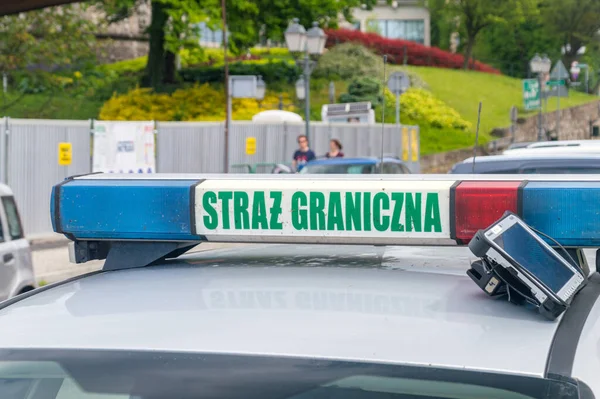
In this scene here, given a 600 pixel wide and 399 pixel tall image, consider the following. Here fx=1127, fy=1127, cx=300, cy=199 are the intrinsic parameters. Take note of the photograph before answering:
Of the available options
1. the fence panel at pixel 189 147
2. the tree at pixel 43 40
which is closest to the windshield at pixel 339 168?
the fence panel at pixel 189 147

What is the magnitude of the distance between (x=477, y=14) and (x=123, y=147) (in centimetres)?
3970

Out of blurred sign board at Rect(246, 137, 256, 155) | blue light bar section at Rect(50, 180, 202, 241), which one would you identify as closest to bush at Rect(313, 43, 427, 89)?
blurred sign board at Rect(246, 137, 256, 155)

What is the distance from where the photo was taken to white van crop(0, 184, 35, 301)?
854 centimetres

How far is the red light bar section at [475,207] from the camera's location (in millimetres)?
2439

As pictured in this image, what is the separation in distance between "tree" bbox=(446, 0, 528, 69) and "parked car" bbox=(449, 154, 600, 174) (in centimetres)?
4536

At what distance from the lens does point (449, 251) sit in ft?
10.2

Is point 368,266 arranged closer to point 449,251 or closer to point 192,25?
point 449,251

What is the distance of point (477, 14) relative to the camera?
2292 inches

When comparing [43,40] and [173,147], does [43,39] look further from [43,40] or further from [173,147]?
[173,147]

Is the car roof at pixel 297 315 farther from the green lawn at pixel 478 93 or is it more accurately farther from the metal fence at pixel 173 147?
the green lawn at pixel 478 93

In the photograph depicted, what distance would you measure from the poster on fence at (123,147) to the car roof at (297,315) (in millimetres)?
18274

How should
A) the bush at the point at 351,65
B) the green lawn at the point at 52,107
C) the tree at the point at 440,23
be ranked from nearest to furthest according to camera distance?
the bush at the point at 351,65 → the green lawn at the point at 52,107 → the tree at the point at 440,23

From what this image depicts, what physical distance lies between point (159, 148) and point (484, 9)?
37.0 m

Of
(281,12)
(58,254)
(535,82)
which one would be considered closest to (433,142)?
(281,12)
